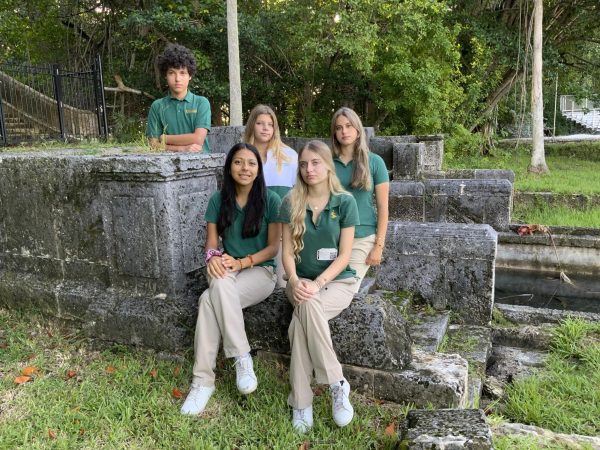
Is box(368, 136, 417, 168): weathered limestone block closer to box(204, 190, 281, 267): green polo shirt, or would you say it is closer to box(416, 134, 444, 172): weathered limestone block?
box(416, 134, 444, 172): weathered limestone block

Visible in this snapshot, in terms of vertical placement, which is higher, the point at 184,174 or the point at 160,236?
the point at 184,174

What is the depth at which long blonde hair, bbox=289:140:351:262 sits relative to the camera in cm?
287

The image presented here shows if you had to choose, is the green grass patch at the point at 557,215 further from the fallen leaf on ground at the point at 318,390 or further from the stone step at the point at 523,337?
the fallen leaf on ground at the point at 318,390

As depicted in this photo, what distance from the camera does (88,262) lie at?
3.61 meters

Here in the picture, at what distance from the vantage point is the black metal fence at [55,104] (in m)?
8.68

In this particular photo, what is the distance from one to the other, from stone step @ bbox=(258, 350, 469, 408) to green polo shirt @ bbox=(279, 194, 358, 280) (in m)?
0.56

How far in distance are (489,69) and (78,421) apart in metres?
15.7

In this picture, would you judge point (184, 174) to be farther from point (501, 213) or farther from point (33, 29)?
point (33, 29)

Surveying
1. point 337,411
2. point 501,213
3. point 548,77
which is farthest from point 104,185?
point 548,77

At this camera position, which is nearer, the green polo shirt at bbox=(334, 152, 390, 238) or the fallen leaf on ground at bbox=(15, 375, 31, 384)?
the fallen leaf on ground at bbox=(15, 375, 31, 384)

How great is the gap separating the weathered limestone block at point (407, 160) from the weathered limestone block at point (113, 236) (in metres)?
5.62

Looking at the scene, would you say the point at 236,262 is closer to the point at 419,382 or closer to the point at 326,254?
the point at 326,254

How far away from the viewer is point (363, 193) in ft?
11.0

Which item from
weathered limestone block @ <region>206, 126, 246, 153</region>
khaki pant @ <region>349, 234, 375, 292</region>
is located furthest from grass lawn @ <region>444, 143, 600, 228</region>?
khaki pant @ <region>349, 234, 375, 292</region>
